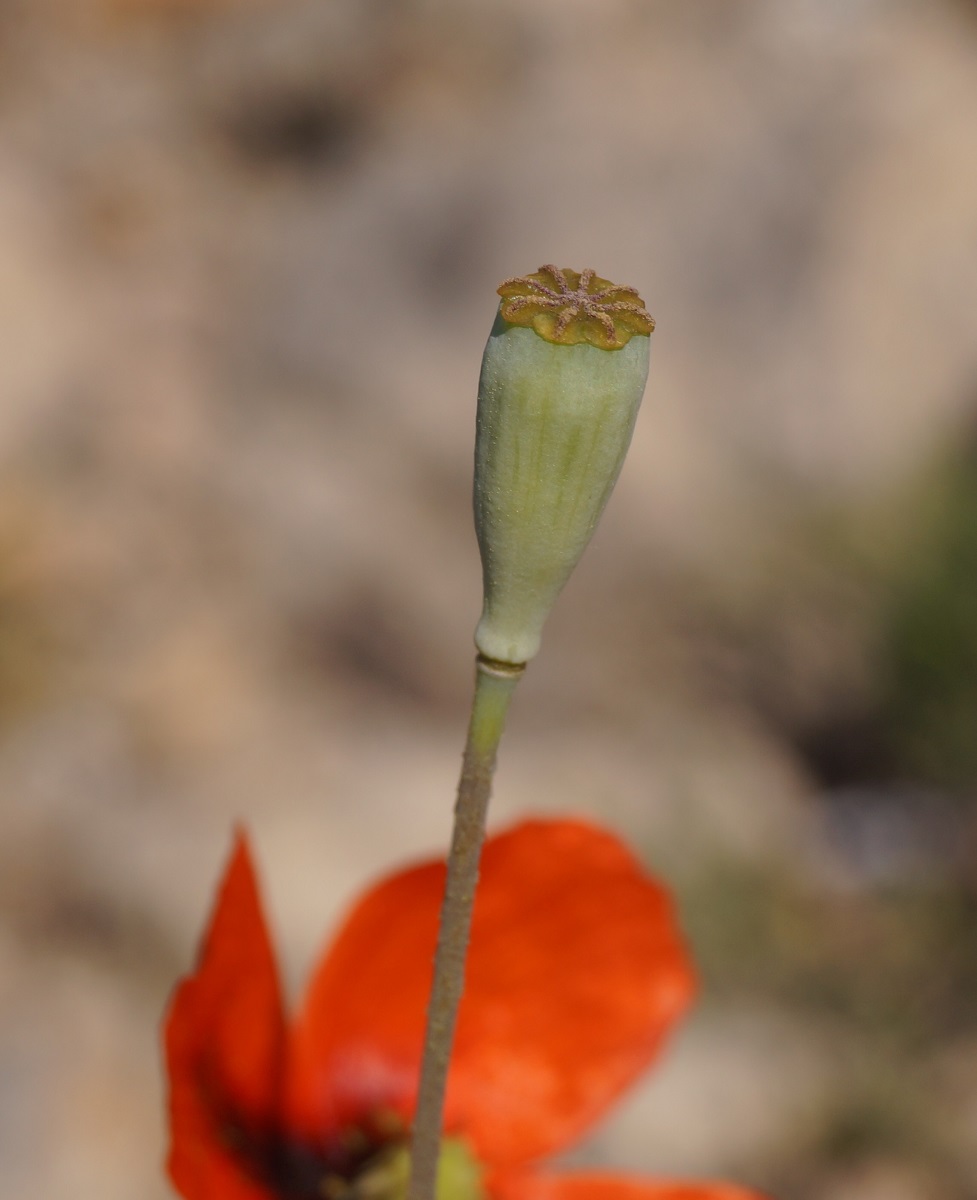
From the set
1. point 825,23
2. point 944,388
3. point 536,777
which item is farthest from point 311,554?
point 825,23

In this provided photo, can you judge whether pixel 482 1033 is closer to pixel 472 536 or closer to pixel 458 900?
pixel 458 900

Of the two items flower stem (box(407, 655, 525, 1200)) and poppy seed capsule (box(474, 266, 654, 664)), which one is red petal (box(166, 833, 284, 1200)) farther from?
poppy seed capsule (box(474, 266, 654, 664))

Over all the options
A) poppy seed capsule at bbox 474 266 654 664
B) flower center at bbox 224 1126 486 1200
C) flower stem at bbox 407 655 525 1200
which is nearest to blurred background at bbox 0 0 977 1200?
flower center at bbox 224 1126 486 1200

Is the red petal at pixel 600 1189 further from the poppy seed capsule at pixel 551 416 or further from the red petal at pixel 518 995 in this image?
the poppy seed capsule at pixel 551 416

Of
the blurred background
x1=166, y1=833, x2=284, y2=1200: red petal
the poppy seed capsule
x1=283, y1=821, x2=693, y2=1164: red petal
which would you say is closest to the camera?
the poppy seed capsule

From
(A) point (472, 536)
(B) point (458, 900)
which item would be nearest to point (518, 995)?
(B) point (458, 900)

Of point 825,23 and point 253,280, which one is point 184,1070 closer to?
point 253,280

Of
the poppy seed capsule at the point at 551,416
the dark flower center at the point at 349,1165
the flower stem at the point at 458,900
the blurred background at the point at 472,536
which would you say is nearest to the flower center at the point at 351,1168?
the dark flower center at the point at 349,1165
